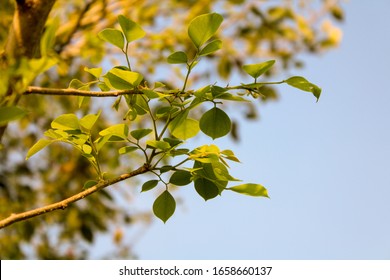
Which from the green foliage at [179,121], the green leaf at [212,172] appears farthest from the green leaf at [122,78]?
the green leaf at [212,172]

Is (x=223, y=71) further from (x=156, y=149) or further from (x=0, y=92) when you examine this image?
(x=0, y=92)

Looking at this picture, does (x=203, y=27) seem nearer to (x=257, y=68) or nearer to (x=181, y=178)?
(x=257, y=68)

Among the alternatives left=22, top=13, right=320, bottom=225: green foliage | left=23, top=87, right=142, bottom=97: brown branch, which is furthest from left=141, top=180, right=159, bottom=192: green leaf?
left=23, top=87, right=142, bottom=97: brown branch

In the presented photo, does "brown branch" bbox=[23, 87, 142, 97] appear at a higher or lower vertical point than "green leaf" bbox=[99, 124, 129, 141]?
higher

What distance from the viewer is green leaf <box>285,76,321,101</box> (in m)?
0.59

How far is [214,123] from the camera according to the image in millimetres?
650

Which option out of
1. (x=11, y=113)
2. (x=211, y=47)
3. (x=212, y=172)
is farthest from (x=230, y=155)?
(x=11, y=113)

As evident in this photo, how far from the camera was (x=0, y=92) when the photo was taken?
0.45 m

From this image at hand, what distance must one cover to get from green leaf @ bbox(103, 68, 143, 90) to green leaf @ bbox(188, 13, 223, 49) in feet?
0.29

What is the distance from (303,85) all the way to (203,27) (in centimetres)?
14

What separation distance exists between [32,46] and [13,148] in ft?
7.58

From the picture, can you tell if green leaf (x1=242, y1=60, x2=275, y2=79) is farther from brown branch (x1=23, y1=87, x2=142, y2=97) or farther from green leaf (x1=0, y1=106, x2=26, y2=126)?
green leaf (x1=0, y1=106, x2=26, y2=126)

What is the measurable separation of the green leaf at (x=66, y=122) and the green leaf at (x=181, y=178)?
14cm
